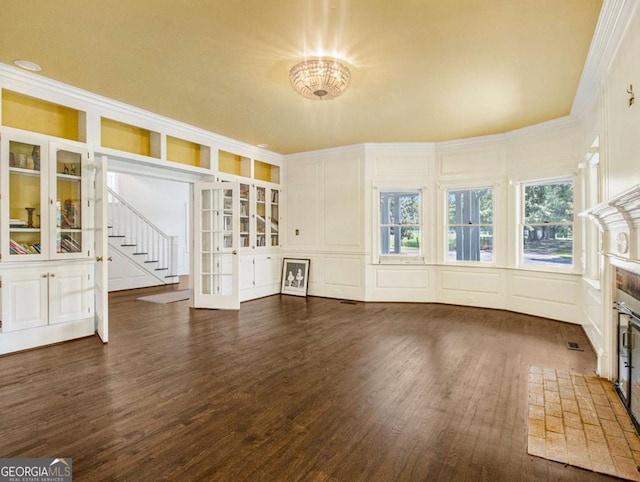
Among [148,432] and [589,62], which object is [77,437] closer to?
[148,432]

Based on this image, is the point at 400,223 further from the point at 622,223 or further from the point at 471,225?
the point at 622,223

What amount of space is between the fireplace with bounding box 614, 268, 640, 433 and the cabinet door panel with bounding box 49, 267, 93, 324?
17.3 ft

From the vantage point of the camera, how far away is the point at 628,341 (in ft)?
8.20

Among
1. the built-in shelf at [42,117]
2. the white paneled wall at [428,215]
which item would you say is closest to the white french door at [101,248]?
the built-in shelf at [42,117]

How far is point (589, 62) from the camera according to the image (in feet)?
10.5

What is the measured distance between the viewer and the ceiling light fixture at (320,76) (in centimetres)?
327

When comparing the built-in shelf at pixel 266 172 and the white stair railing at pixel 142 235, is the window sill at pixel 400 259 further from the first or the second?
the white stair railing at pixel 142 235

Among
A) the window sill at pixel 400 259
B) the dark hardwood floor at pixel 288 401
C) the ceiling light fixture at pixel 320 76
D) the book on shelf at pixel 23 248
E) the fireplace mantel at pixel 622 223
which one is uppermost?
the ceiling light fixture at pixel 320 76

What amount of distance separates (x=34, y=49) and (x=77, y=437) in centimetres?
331

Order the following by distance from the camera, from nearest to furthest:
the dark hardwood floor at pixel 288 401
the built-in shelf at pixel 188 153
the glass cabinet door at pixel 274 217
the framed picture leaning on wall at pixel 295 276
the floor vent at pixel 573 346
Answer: the dark hardwood floor at pixel 288 401 → the floor vent at pixel 573 346 → the built-in shelf at pixel 188 153 → the framed picture leaning on wall at pixel 295 276 → the glass cabinet door at pixel 274 217

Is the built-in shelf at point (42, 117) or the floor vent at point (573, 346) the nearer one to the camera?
the built-in shelf at point (42, 117)

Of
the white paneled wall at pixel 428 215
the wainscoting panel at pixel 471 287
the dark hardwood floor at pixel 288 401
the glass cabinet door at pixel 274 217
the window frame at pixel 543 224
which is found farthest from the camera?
the glass cabinet door at pixel 274 217

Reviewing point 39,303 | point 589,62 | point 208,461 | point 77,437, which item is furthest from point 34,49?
point 589,62

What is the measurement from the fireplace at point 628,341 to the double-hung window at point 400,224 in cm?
357
